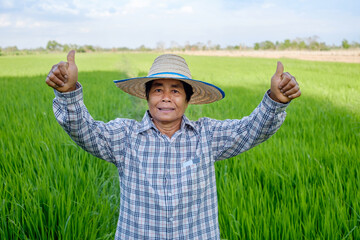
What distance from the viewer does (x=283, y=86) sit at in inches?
41.2

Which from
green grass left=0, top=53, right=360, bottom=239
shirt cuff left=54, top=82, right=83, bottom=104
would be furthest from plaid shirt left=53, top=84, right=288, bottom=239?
green grass left=0, top=53, right=360, bottom=239

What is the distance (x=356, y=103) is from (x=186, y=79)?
422 cm

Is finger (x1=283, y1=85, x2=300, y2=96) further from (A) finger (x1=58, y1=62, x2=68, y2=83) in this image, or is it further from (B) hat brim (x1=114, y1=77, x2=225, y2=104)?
(A) finger (x1=58, y1=62, x2=68, y2=83)

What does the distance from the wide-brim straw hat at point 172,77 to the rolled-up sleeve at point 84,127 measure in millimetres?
196

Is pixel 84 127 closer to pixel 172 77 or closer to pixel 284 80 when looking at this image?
pixel 172 77

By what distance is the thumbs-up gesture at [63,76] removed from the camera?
3.24 ft

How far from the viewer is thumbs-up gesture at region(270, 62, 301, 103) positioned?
1.03m

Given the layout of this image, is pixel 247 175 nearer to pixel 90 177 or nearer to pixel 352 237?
pixel 352 237

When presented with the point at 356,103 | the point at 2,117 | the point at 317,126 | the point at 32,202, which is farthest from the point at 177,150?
the point at 356,103

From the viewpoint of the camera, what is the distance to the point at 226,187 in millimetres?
1947

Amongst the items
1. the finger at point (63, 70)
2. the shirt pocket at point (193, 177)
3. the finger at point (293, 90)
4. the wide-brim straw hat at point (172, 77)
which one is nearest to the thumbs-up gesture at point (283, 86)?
the finger at point (293, 90)

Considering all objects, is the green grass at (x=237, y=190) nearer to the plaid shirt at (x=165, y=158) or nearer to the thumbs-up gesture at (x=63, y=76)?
the plaid shirt at (x=165, y=158)

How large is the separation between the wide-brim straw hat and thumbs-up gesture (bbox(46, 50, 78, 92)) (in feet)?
0.89

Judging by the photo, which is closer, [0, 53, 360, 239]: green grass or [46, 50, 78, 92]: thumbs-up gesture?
[46, 50, 78, 92]: thumbs-up gesture
